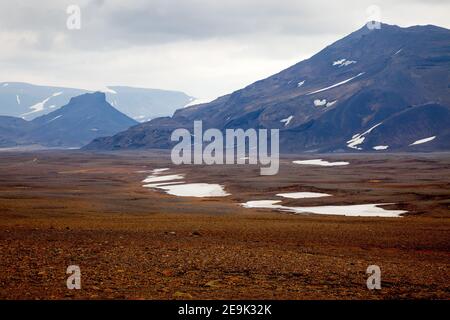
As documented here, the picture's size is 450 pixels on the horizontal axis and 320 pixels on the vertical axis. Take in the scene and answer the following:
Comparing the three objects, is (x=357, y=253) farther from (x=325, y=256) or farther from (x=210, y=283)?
(x=210, y=283)

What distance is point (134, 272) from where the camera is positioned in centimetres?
1659

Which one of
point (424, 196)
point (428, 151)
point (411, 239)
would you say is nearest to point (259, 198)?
point (424, 196)
